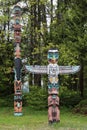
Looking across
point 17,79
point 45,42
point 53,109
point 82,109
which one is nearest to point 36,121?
point 53,109

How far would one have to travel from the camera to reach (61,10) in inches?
1121

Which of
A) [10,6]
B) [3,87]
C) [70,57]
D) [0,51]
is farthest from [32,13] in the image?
[70,57]

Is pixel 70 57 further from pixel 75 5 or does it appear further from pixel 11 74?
pixel 11 74

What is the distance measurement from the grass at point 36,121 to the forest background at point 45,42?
4.94ft

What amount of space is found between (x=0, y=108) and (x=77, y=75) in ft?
24.2

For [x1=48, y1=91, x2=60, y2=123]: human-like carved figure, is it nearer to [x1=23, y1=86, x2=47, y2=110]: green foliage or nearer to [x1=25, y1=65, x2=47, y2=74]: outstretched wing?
[x1=25, y1=65, x2=47, y2=74]: outstretched wing

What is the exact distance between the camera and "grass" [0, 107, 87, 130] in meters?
17.1

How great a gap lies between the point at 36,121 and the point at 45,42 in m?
10.2

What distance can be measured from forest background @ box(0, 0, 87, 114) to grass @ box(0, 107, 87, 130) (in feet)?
4.94

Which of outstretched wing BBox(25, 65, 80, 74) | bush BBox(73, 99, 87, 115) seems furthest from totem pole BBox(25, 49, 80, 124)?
bush BBox(73, 99, 87, 115)

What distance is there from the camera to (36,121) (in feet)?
66.4

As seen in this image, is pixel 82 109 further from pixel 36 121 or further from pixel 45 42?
pixel 45 42

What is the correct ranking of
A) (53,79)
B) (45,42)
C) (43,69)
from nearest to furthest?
(53,79) → (43,69) → (45,42)

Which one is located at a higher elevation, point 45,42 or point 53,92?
point 45,42
